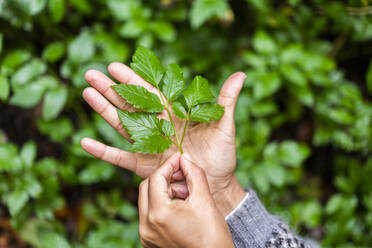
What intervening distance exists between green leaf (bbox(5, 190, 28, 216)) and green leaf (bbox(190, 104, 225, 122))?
144 centimetres

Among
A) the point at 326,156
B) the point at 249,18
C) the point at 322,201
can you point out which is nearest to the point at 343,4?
the point at 249,18

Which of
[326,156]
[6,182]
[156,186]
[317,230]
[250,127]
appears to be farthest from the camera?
[326,156]

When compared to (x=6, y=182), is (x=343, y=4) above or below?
above

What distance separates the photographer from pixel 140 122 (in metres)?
1.53

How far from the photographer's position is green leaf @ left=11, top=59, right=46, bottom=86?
212 centimetres

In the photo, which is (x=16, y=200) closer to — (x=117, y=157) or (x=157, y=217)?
(x=117, y=157)

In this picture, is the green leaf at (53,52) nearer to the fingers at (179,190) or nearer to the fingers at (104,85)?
the fingers at (104,85)

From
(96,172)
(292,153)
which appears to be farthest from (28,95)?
(292,153)

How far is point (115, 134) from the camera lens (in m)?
2.27

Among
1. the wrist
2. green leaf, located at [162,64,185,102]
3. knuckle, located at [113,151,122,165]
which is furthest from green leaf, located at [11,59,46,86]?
the wrist

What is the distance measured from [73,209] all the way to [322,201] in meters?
2.52

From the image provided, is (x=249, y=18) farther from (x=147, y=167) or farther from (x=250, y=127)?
(x=147, y=167)

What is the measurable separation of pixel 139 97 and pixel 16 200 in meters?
1.32

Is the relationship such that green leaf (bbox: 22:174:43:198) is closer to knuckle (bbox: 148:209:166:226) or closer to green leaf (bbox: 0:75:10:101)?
green leaf (bbox: 0:75:10:101)
